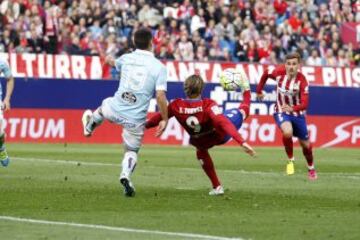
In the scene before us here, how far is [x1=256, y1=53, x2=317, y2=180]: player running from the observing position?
20.4m

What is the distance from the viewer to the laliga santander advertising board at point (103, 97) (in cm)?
3144

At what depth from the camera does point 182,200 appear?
1509 cm

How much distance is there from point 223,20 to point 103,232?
27.3 m

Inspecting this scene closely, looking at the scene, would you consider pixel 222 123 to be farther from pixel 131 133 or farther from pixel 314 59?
pixel 314 59

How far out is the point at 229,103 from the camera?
3303cm

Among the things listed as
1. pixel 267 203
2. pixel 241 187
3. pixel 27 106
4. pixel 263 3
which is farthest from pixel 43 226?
pixel 263 3

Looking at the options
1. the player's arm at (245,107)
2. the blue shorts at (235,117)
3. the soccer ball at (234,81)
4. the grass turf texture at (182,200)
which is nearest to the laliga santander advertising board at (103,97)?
the grass turf texture at (182,200)

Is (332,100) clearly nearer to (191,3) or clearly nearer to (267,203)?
(191,3)

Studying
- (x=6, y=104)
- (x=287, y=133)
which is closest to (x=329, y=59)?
(x=287, y=133)

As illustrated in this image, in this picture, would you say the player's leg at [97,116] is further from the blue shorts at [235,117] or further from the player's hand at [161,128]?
the blue shorts at [235,117]

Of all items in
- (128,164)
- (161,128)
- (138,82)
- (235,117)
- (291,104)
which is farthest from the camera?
(291,104)

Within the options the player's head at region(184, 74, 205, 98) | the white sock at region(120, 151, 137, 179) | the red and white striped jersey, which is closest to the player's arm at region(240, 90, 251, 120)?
the player's head at region(184, 74, 205, 98)

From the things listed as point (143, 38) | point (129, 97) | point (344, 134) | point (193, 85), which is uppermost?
point (143, 38)

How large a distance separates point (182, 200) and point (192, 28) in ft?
75.9
